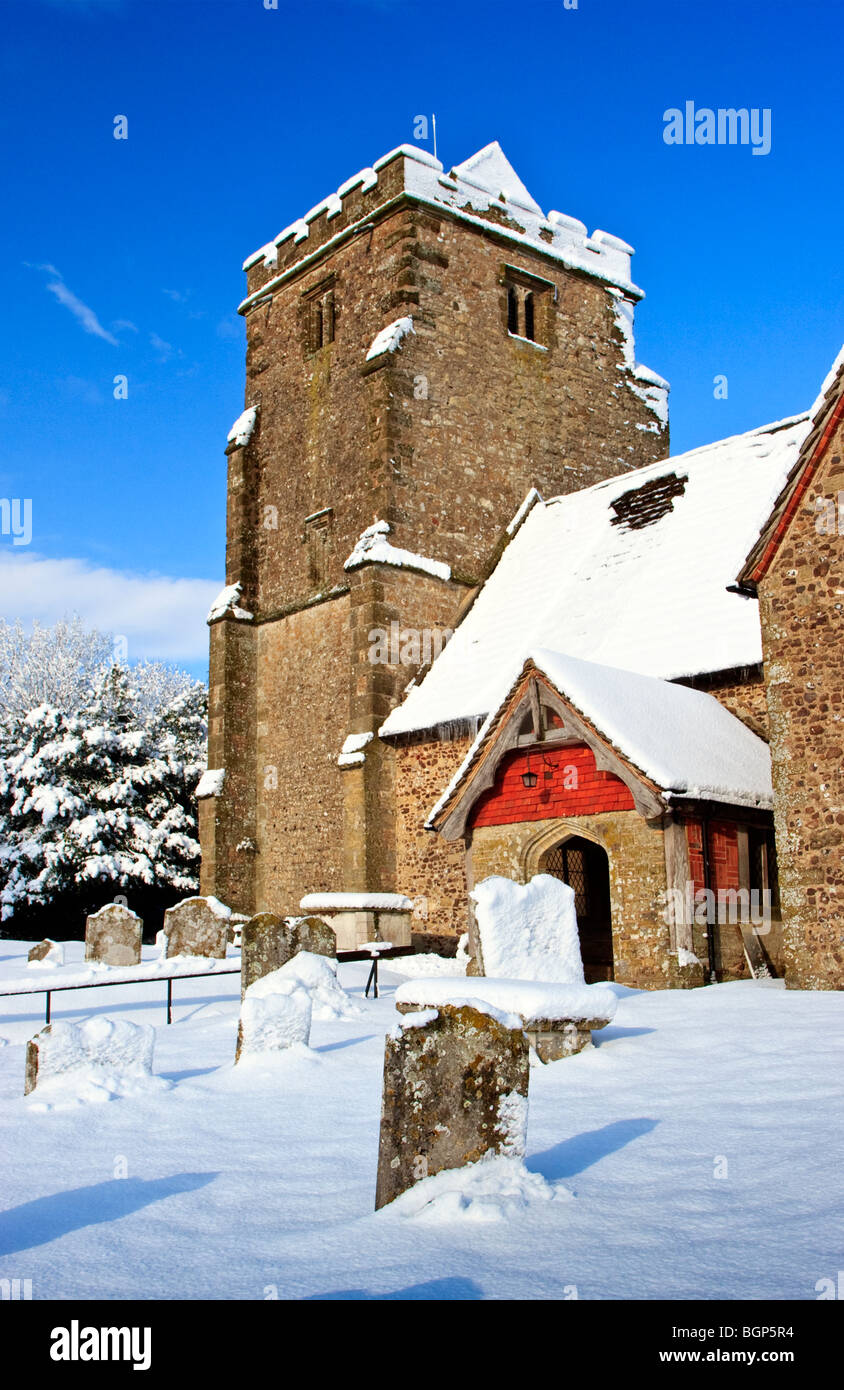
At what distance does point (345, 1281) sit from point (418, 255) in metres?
22.1

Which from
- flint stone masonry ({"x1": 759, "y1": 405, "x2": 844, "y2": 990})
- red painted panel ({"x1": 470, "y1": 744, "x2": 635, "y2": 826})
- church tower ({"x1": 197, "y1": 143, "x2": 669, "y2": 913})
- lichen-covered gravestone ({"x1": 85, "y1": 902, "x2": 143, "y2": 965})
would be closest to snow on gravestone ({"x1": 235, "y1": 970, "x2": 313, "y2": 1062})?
flint stone masonry ({"x1": 759, "y1": 405, "x2": 844, "y2": 990})

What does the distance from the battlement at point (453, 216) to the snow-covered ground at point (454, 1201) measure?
19.8 m

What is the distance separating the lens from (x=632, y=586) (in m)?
18.7

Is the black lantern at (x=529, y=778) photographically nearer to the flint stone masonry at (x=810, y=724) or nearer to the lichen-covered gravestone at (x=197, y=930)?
the flint stone masonry at (x=810, y=724)

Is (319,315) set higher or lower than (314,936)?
higher

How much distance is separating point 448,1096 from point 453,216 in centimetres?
2206

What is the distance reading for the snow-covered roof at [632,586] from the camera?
54.0 feet

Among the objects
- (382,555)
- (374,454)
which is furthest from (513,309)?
(382,555)

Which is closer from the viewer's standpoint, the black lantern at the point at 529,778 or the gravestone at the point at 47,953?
the black lantern at the point at 529,778

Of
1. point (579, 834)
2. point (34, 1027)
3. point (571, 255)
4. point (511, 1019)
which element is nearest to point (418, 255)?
point (571, 255)

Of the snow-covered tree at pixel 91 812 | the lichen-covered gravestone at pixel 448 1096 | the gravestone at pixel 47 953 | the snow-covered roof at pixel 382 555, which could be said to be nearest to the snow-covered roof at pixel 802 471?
the lichen-covered gravestone at pixel 448 1096

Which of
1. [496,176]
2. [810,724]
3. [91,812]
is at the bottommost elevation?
[91,812]

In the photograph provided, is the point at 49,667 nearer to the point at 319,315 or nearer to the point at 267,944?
the point at 319,315

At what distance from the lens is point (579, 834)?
13.5 metres
